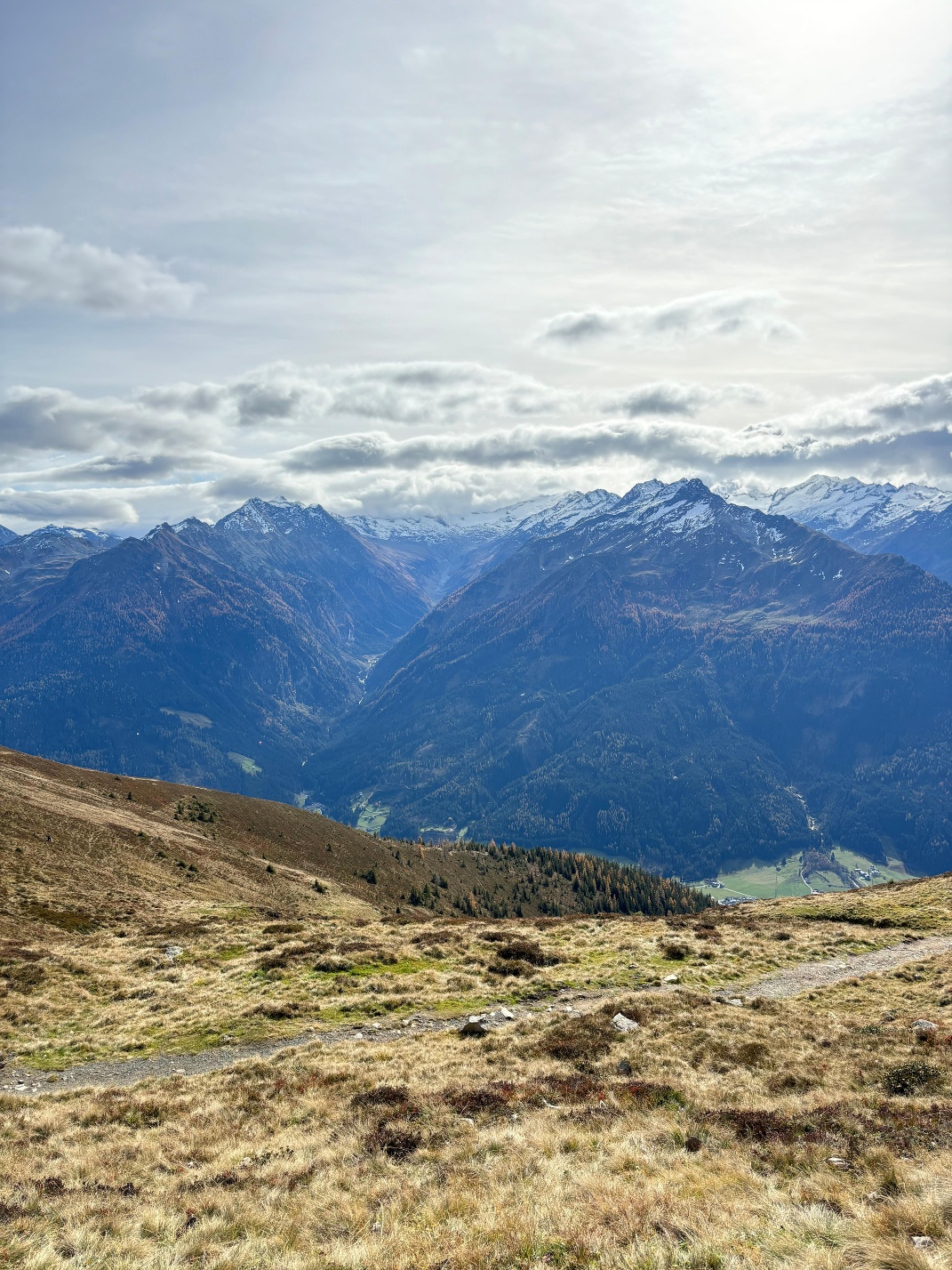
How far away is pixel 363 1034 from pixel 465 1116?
10895 mm

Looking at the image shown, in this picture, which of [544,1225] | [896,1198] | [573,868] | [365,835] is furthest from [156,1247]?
[573,868]

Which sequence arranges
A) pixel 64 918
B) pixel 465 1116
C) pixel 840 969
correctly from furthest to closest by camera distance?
1. pixel 64 918
2. pixel 840 969
3. pixel 465 1116

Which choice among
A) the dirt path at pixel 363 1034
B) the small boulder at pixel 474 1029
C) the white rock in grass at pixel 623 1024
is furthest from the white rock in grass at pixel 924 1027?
the small boulder at pixel 474 1029

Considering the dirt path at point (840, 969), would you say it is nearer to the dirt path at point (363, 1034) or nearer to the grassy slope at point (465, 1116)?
the dirt path at point (363, 1034)

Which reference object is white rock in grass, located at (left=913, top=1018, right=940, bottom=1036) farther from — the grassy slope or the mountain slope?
the mountain slope

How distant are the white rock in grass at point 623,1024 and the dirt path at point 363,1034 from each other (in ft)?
10.6

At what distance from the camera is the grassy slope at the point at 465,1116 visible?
1177 cm

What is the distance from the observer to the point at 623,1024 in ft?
89.7

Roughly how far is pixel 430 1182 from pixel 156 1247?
5.84 m

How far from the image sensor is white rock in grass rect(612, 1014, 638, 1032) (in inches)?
1057

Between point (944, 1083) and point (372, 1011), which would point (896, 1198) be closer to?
point (944, 1083)

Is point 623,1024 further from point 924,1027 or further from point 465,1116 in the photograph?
point 924,1027

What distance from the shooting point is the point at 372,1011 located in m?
31.1

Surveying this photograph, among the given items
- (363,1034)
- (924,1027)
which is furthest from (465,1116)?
(924,1027)
